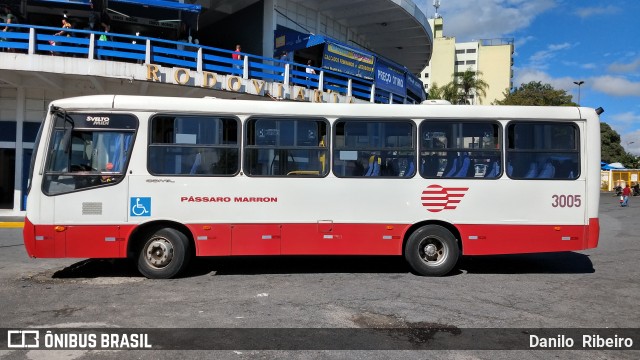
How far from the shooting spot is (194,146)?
24.4 feet

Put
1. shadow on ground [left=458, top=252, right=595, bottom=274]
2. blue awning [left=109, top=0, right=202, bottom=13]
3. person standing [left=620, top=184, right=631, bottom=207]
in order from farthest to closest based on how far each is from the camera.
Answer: person standing [left=620, top=184, right=631, bottom=207]
blue awning [left=109, top=0, right=202, bottom=13]
shadow on ground [left=458, top=252, right=595, bottom=274]

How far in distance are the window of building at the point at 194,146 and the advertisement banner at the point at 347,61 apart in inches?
522

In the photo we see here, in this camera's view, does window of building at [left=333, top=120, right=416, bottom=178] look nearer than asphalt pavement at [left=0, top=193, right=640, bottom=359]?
No

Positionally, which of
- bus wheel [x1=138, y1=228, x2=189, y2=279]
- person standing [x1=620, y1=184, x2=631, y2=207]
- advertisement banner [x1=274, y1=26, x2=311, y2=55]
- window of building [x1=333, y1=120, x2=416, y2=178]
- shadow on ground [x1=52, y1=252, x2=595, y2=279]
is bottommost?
shadow on ground [x1=52, y1=252, x2=595, y2=279]

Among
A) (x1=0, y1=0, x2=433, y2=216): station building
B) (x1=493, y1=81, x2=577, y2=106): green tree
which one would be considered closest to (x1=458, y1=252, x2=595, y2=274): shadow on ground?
(x1=0, y1=0, x2=433, y2=216): station building

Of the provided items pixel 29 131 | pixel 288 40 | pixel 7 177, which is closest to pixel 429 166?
pixel 288 40

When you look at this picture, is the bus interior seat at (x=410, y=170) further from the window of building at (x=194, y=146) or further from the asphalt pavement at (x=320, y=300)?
the window of building at (x=194, y=146)

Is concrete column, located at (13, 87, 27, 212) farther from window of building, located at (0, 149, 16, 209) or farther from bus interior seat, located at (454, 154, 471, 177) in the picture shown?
bus interior seat, located at (454, 154, 471, 177)

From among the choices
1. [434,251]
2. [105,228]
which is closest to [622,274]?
[434,251]

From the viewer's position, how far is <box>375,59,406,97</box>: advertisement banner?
23.1m

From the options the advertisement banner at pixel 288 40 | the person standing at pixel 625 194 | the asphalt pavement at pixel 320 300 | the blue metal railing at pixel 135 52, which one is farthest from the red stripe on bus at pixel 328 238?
the person standing at pixel 625 194

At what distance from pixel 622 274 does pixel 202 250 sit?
24.8 ft

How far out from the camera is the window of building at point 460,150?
7.76m

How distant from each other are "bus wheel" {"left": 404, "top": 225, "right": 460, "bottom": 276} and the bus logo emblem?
14.0 inches
